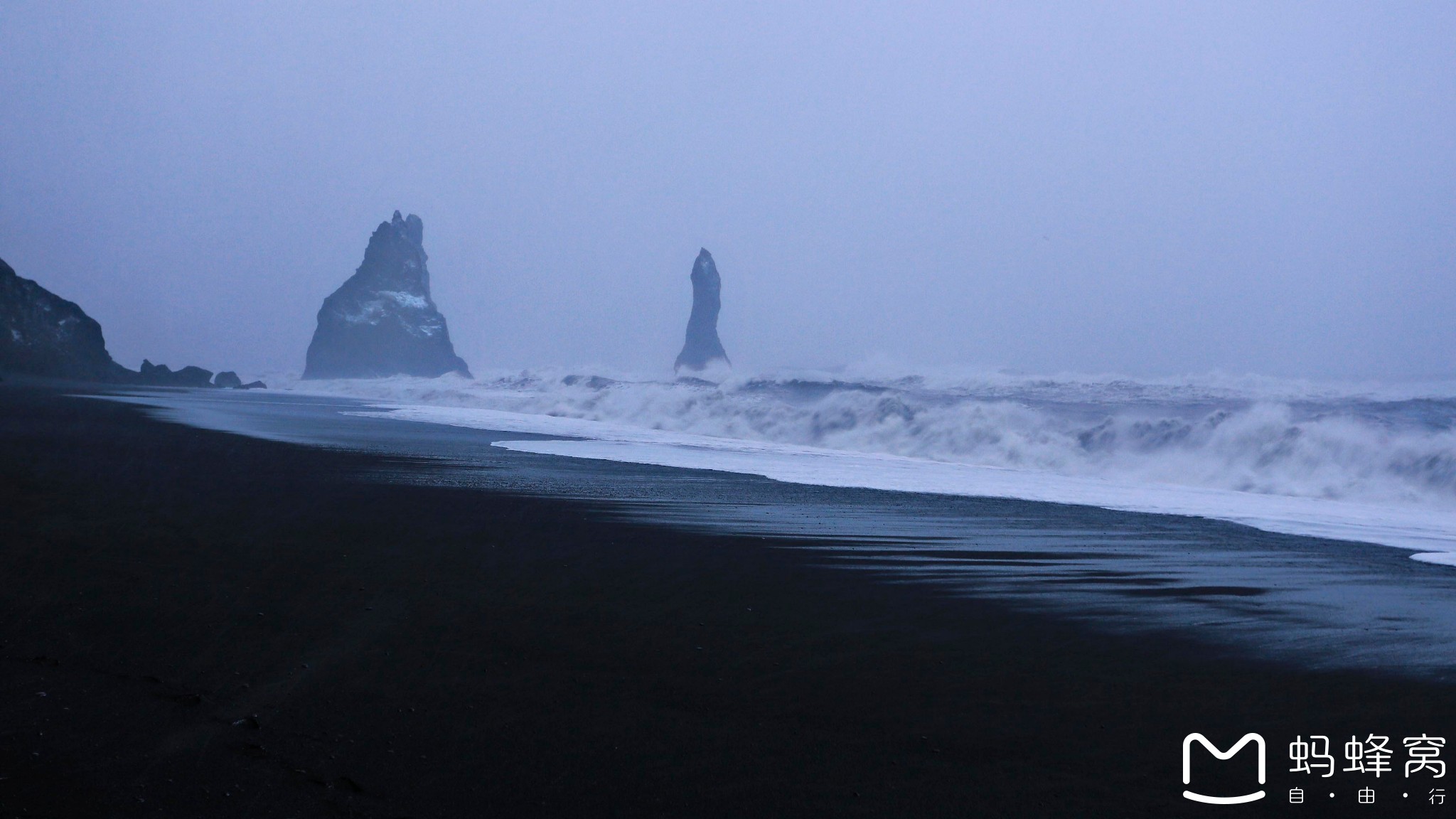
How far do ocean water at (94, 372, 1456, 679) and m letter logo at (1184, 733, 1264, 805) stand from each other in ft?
3.88

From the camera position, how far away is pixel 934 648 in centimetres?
405

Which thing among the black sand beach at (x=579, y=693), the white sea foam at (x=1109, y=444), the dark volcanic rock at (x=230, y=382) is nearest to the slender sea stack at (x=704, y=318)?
the dark volcanic rock at (x=230, y=382)

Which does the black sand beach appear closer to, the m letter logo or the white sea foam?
the m letter logo

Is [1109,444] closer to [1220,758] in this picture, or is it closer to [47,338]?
[1220,758]

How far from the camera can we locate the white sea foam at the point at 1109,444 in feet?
36.0

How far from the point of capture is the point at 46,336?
57781mm

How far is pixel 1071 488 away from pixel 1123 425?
18.0ft

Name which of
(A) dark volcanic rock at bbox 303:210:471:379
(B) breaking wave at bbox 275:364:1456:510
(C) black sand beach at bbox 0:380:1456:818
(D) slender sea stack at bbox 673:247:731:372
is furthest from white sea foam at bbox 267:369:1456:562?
(A) dark volcanic rock at bbox 303:210:471:379

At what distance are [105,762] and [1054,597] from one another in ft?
13.7

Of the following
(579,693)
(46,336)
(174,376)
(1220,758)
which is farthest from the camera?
(174,376)

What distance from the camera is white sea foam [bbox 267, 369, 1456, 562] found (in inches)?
432

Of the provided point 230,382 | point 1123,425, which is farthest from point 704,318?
point 1123,425

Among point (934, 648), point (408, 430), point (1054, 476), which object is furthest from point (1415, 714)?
point (408, 430)

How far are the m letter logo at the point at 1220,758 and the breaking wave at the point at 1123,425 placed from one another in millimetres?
10890
